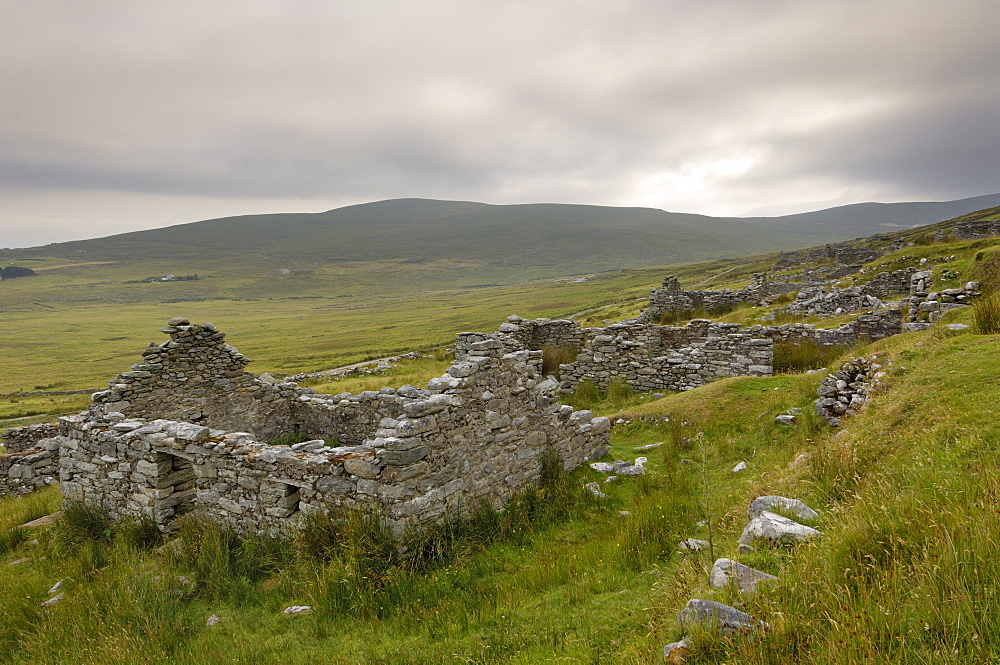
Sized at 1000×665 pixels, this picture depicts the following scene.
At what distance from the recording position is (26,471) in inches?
585

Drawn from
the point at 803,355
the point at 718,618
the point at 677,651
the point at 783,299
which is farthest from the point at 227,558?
the point at 783,299

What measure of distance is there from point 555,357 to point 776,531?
49.6ft

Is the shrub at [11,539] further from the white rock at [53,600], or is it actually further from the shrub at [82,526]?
the white rock at [53,600]

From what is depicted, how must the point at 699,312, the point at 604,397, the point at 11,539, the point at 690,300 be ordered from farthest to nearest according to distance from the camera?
the point at 690,300 < the point at 699,312 < the point at 604,397 < the point at 11,539

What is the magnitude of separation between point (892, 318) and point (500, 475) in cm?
1587

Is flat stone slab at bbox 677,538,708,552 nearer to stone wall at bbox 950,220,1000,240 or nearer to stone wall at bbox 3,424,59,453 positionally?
stone wall at bbox 3,424,59,453

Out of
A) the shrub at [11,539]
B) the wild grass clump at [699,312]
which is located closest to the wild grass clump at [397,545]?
the shrub at [11,539]

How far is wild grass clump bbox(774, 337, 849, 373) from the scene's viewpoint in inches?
591

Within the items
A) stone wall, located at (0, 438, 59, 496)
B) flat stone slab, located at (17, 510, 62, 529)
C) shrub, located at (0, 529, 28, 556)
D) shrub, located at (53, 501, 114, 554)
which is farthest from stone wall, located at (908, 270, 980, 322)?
stone wall, located at (0, 438, 59, 496)

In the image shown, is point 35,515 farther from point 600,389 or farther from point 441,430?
point 600,389

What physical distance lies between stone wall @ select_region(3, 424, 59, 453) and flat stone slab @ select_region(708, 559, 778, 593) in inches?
907

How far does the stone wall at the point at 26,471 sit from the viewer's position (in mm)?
14672

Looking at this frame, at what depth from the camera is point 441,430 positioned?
7.34 meters

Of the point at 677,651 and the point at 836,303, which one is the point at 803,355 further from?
the point at 677,651
